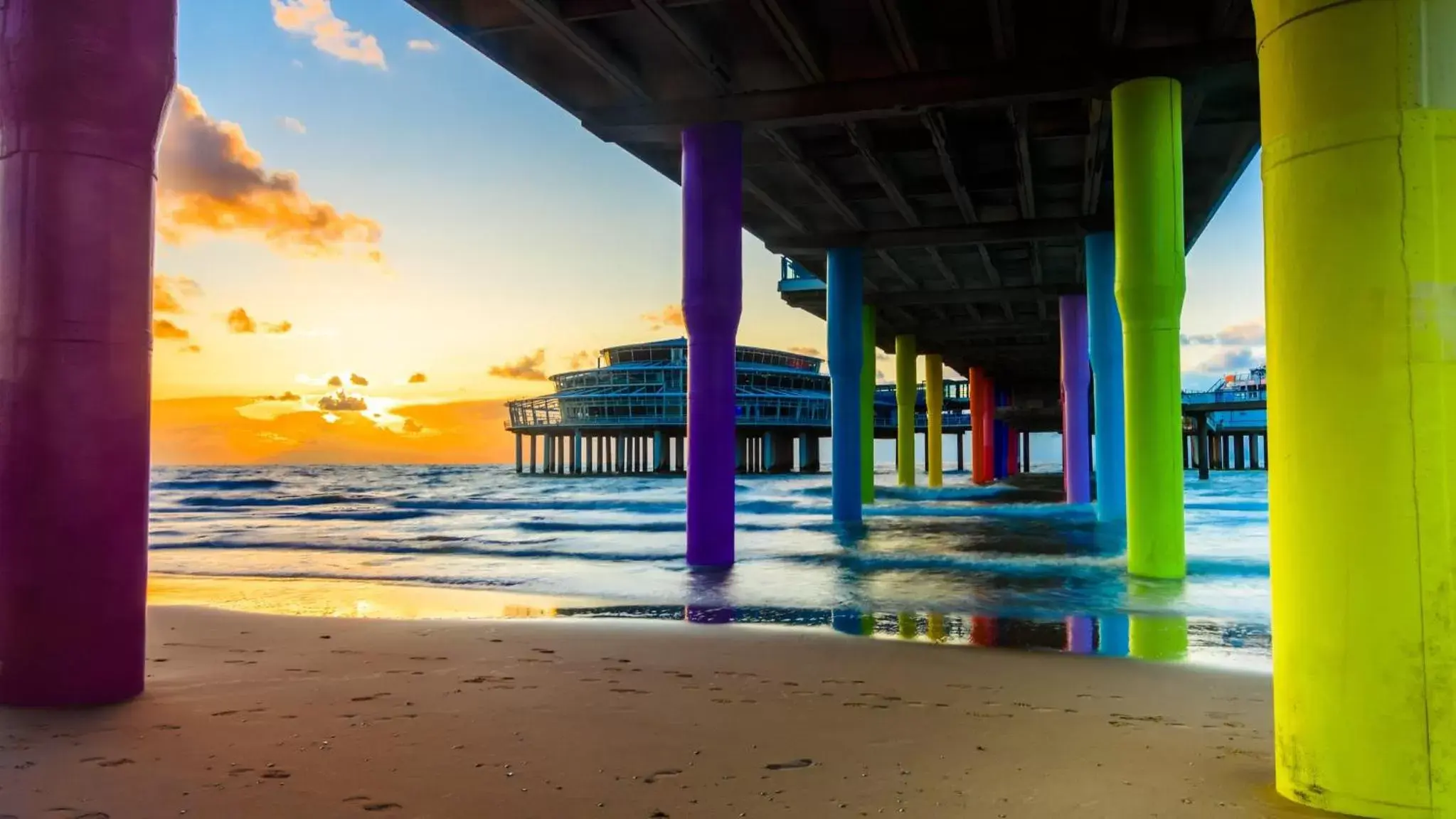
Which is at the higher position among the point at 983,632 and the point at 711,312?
the point at 711,312

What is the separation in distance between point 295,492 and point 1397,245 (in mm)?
51518

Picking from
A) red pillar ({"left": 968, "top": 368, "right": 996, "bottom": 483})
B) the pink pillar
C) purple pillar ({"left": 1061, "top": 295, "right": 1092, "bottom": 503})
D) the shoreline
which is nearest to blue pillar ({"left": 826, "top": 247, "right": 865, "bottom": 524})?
purple pillar ({"left": 1061, "top": 295, "right": 1092, "bottom": 503})

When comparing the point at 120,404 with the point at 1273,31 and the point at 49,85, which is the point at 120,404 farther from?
the point at 1273,31

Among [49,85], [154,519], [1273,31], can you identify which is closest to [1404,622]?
[1273,31]

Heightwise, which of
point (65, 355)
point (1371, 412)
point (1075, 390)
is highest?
point (1075, 390)

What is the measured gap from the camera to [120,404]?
469cm

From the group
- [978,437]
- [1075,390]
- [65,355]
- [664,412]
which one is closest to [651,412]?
[664,412]

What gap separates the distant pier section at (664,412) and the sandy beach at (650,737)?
67327 millimetres

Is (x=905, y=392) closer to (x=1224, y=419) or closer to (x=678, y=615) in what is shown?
(x=678, y=615)

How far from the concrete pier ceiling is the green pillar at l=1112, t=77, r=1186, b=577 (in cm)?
61

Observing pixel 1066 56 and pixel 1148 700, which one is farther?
pixel 1066 56

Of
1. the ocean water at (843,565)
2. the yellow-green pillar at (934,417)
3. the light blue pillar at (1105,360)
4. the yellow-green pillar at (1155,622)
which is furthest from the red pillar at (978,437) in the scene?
the yellow-green pillar at (1155,622)

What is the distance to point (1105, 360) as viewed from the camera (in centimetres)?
1842

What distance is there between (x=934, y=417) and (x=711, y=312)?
2888 centimetres
